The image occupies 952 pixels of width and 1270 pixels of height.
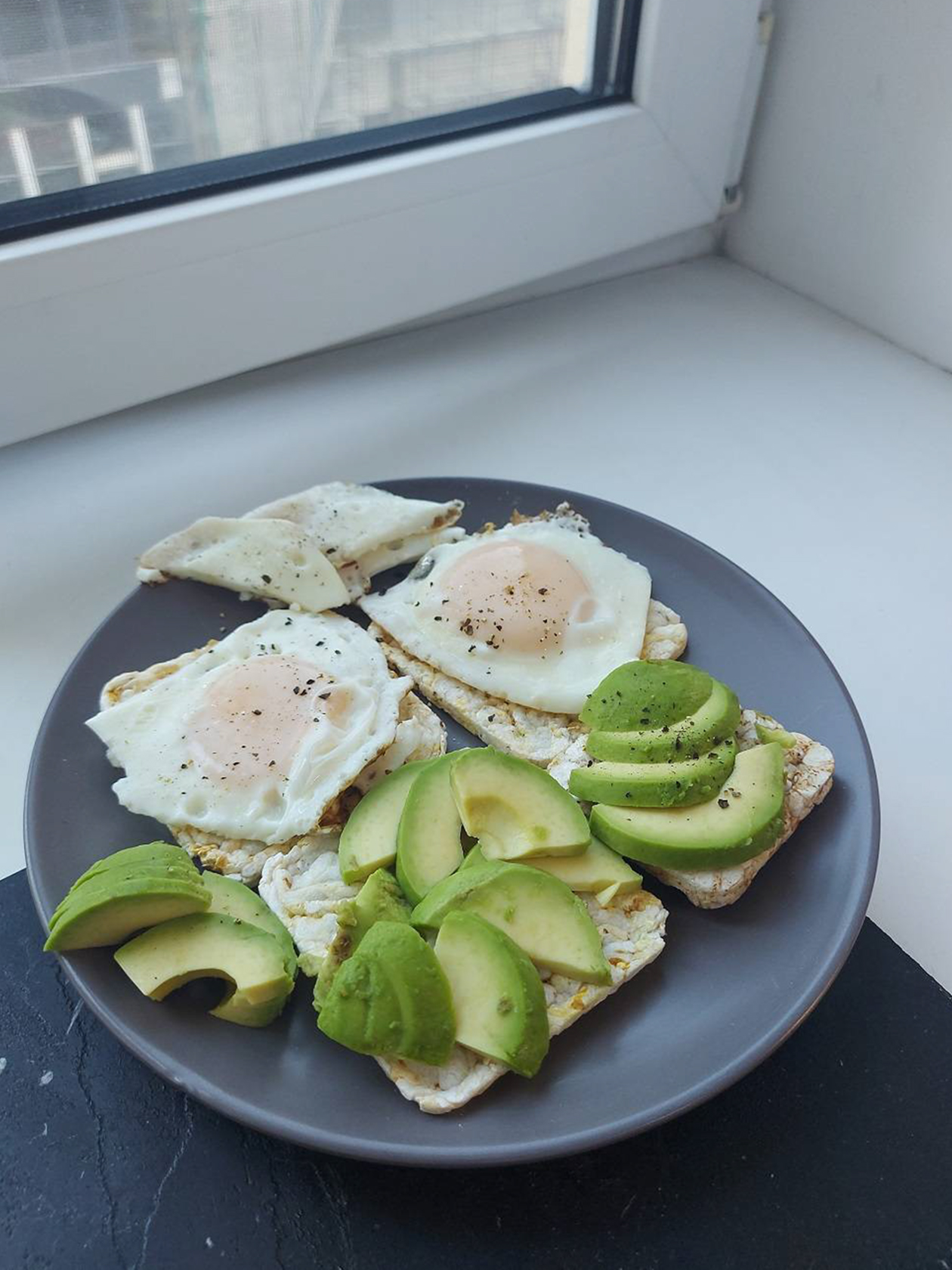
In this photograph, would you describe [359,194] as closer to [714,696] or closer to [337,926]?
[714,696]

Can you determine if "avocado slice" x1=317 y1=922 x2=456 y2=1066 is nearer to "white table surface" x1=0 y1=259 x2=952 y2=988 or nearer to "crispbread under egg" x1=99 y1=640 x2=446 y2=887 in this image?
"crispbread under egg" x1=99 y1=640 x2=446 y2=887

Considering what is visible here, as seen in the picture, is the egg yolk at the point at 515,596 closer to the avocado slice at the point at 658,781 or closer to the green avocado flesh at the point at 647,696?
the green avocado flesh at the point at 647,696

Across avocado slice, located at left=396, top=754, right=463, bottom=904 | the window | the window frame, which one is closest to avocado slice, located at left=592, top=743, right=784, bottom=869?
avocado slice, located at left=396, top=754, right=463, bottom=904

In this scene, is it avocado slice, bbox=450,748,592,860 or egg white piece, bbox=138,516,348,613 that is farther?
egg white piece, bbox=138,516,348,613

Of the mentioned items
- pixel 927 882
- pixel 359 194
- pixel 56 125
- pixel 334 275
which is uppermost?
pixel 56 125

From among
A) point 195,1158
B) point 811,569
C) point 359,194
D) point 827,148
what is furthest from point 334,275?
point 195,1158

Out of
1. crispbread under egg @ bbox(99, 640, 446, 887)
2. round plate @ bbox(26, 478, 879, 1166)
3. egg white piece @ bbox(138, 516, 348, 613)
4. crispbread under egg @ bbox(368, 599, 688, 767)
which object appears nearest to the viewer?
round plate @ bbox(26, 478, 879, 1166)

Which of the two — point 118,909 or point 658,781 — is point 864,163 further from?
point 118,909
